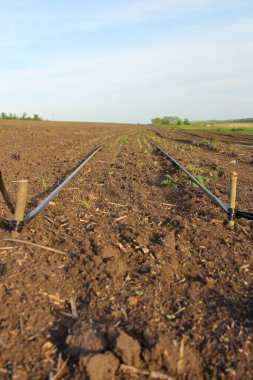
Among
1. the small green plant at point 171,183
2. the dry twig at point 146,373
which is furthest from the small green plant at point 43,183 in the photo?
the dry twig at point 146,373

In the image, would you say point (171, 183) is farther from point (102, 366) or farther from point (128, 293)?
point (102, 366)

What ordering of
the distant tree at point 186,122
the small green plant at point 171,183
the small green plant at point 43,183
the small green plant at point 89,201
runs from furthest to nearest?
the distant tree at point 186,122 → the small green plant at point 171,183 → the small green plant at point 43,183 → the small green plant at point 89,201

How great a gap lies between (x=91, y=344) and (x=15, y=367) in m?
0.51

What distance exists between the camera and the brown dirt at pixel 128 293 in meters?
2.62

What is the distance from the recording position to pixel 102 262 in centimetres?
390

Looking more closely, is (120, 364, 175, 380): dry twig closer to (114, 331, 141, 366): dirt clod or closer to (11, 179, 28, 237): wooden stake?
(114, 331, 141, 366): dirt clod

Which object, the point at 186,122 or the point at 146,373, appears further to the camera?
the point at 186,122

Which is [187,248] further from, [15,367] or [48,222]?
[15,367]

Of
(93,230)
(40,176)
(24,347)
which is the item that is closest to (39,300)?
(24,347)

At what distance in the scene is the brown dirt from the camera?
2.62 m

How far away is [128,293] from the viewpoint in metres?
3.40

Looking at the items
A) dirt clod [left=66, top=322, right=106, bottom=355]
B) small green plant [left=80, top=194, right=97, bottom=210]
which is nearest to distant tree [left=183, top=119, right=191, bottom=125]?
small green plant [left=80, top=194, right=97, bottom=210]

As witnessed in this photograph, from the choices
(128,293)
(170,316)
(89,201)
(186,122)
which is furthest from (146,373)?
(186,122)

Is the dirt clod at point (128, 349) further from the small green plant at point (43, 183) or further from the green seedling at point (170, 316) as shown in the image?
the small green plant at point (43, 183)
